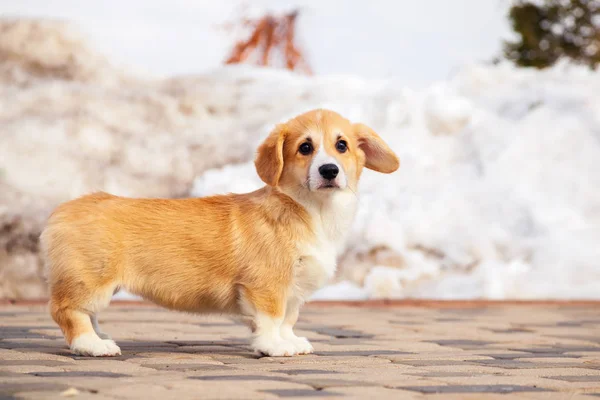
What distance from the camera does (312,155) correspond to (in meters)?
4.05

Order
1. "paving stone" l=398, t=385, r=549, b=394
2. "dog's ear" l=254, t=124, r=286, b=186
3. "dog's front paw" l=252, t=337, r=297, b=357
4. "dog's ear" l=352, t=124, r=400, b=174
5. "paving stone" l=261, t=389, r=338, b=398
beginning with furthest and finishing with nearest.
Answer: "dog's ear" l=352, t=124, r=400, b=174, "dog's ear" l=254, t=124, r=286, b=186, "dog's front paw" l=252, t=337, r=297, b=357, "paving stone" l=398, t=385, r=549, b=394, "paving stone" l=261, t=389, r=338, b=398

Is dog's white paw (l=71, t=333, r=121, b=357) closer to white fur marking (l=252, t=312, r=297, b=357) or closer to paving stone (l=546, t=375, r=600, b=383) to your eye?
white fur marking (l=252, t=312, r=297, b=357)

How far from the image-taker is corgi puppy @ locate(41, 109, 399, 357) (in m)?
3.97

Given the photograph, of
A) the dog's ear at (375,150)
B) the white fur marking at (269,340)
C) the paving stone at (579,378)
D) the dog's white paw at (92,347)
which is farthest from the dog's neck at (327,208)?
the paving stone at (579,378)

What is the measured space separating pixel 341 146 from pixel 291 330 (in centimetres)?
88

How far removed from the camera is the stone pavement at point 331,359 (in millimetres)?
2973

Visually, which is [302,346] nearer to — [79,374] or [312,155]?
[312,155]

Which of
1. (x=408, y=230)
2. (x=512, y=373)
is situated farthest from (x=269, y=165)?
(x=408, y=230)

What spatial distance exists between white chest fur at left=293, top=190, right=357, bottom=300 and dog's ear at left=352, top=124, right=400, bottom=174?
0.30m

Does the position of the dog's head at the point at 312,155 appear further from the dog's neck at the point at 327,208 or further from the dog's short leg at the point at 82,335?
the dog's short leg at the point at 82,335

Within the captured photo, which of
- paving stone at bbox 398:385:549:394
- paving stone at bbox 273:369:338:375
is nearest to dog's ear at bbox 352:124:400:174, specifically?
paving stone at bbox 273:369:338:375

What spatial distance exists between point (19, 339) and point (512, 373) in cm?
234

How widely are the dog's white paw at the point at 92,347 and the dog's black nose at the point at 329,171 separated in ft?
3.75

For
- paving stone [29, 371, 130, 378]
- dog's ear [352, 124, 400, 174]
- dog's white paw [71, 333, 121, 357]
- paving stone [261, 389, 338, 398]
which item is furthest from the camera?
dog's ear [352, 124, 400, 174]
